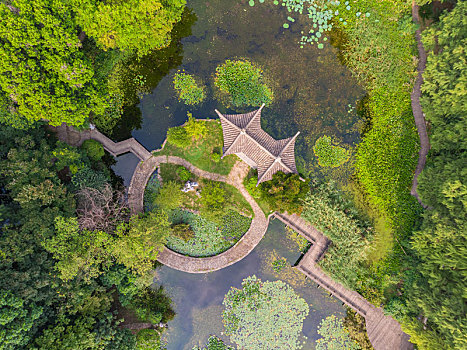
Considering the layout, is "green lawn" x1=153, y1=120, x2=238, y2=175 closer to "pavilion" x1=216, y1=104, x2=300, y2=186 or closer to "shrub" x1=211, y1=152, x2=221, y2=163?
"shrub" x1=211, y1=152, x2=221, y2=163

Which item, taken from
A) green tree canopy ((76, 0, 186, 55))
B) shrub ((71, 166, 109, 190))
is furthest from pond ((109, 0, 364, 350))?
shrub ((71, 166, 109, 190))

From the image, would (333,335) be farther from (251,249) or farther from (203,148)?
(203,148)

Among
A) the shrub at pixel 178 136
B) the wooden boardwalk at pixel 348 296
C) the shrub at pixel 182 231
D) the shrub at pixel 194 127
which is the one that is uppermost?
the shrub at pixel 194 127

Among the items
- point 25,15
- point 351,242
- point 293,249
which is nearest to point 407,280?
point 351,242

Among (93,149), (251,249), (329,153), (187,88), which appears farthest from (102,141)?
(329,153)

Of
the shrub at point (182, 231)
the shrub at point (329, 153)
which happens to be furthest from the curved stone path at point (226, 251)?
the shrub at point (329, 153)

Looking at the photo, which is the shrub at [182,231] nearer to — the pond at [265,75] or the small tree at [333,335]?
the pond at [265,75]
